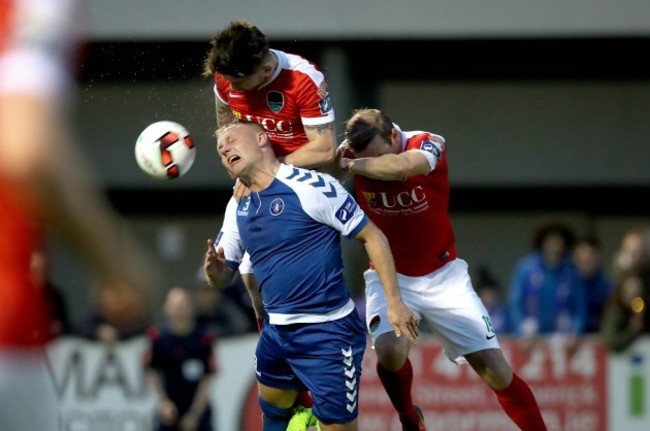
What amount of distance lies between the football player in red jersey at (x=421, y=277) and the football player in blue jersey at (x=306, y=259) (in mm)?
641

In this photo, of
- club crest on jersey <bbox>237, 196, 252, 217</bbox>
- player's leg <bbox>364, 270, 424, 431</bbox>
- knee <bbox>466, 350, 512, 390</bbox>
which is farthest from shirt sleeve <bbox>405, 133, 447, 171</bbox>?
knee <bbox>466, 350, 512, 390</bbox>

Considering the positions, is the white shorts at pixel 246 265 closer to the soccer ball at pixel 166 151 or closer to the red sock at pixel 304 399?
the soccer ball at pixel 166 151

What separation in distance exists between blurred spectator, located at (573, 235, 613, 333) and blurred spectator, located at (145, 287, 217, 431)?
10.4ft

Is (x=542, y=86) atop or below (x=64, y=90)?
below

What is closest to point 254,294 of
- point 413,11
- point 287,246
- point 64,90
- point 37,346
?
point 287,246

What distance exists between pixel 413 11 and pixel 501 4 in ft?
A: 3.04

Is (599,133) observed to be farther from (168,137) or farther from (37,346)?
(37,346)

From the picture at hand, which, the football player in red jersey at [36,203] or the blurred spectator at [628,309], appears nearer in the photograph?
the football player in red jersey at [36,203]

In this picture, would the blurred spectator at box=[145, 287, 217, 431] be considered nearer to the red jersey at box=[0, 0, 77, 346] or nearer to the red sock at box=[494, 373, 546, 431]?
the red sock at box=[494, 373, 546, 431]

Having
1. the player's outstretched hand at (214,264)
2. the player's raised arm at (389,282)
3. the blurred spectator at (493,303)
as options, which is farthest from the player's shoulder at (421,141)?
the blurred spectator at (493,303)

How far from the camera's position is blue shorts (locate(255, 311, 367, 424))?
20.5 feet

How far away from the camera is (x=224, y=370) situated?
10.7 meters

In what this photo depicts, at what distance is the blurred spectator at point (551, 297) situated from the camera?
1041cm

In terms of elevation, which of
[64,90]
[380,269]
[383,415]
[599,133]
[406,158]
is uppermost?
[64,90]
